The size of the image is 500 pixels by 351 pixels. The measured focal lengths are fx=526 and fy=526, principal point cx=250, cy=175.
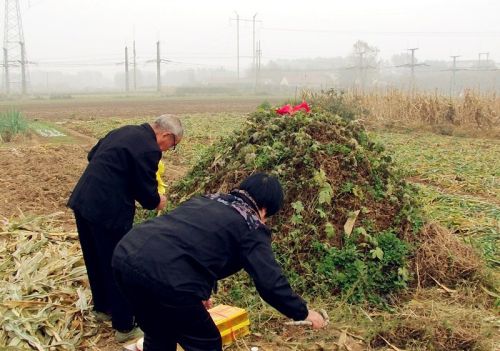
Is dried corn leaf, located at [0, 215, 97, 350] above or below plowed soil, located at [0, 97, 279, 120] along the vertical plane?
below

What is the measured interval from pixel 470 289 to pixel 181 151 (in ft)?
31.9

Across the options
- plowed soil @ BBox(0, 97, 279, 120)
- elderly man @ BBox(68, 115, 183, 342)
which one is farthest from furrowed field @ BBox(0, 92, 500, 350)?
plowed soil @ BBox(0, 97, 279, 120)

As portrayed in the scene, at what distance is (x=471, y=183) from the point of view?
923 cm

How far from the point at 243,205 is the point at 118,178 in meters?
1.45

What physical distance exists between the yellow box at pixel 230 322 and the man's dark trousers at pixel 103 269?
0.71 m

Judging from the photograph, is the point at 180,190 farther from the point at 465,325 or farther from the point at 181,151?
the point at 181,151

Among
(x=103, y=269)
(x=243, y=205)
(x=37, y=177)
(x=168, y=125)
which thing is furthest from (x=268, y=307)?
(x=37, y=177)

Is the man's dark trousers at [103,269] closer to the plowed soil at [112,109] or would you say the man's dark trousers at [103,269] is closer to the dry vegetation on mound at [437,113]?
the dry vegetation on mound at [437,113]

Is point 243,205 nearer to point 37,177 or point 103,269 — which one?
point 103,269

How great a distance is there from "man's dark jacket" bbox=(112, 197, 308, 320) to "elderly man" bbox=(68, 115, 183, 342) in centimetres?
118

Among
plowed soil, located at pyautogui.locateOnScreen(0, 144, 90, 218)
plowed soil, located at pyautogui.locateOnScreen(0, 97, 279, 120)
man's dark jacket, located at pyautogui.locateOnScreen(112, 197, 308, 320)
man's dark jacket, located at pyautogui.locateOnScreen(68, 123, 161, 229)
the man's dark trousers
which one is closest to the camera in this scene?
man's dark jacket, located at pyautogui.locateOnScreen(112, 197, 308, 320)

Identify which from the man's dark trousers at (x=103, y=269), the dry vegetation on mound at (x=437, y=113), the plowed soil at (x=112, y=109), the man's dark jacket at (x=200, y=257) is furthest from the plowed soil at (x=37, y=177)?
the plowed soil at (x=112, y=109)

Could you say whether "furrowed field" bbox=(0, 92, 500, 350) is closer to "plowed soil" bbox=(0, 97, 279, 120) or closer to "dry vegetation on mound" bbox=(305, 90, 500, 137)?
"dry vegetation on mound" bbox=(305, 90, 500, 137)

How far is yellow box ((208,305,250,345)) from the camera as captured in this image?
12.8 ft
